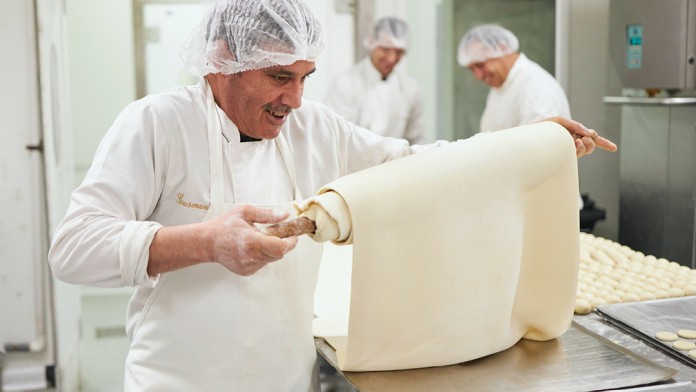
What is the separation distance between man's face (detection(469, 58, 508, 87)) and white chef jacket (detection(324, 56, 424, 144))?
499mm

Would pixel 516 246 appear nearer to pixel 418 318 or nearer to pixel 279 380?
pixel 418 318

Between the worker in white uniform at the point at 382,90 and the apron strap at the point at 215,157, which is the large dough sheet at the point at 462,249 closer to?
the apron strap at the point at 215,157

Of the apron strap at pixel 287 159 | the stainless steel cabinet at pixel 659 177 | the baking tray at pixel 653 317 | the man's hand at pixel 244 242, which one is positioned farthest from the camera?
the stainless steel cabinet at pixel 659 177

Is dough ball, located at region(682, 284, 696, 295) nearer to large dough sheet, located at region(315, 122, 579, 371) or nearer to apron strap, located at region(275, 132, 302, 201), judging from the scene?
large dough sheet, located at region(315, 122, 579, 371)

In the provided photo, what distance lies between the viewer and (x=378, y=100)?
457cm

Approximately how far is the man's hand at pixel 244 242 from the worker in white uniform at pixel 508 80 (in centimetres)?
281

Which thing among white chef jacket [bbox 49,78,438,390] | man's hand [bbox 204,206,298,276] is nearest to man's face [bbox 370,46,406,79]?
white chef jacket [bbox 49,78,438,390]

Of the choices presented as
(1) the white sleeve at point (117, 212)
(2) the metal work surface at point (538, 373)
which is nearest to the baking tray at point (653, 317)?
(2) the metal work surface at point (538, 373)

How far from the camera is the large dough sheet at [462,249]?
1394 mm

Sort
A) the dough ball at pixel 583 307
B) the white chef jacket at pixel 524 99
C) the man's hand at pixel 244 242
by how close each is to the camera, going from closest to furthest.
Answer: the man's hand at pixel 244 242
the dough ball at pixel 583 307
the white chef jacket at pixel 524 99

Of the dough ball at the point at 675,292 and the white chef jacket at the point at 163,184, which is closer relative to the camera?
the white chef jacket at the point at 163,184

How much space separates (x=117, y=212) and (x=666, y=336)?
116cm

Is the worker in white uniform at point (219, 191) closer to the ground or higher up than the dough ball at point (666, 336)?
higher up

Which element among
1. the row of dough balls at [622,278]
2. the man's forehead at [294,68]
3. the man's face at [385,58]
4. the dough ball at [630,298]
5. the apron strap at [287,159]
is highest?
the man's face at [385,58]
